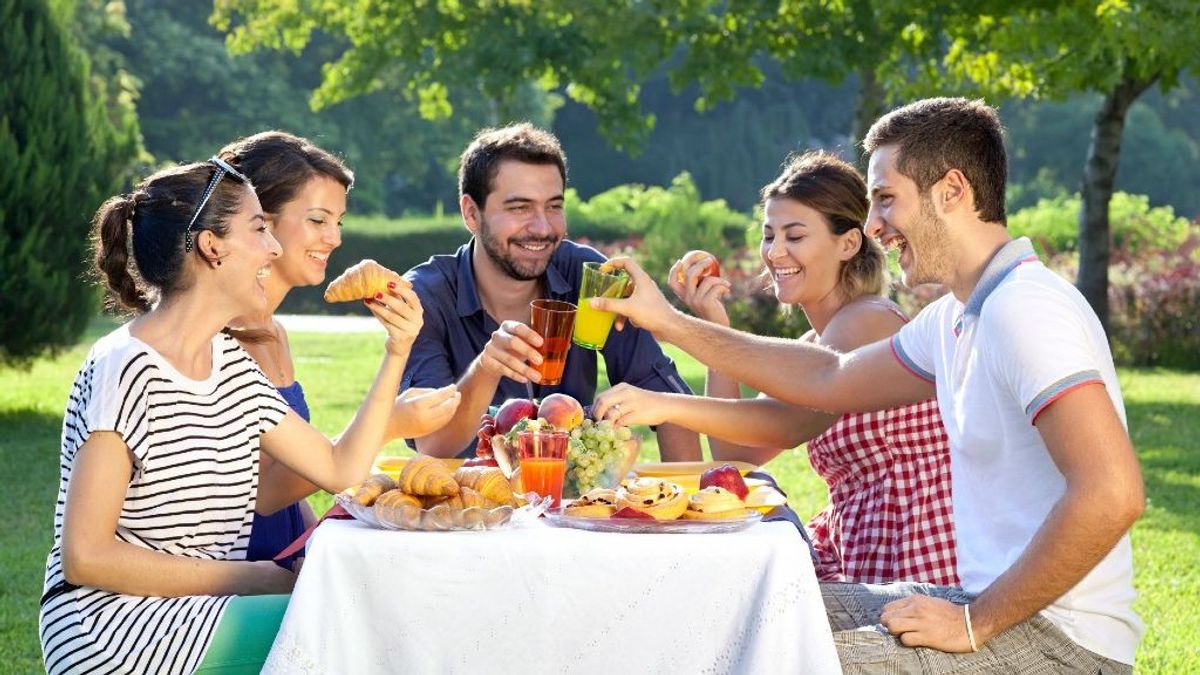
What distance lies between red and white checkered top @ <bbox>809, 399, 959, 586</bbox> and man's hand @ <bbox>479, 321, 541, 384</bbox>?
2.89 ft

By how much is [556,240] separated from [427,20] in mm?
12839

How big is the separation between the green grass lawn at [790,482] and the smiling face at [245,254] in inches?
110

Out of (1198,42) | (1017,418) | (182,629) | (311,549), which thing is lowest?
(182,629)

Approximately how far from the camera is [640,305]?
4176mm

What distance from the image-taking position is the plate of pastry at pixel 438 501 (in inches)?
122

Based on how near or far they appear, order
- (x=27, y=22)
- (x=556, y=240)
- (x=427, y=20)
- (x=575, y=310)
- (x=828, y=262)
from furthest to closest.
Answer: (x=427, y=20)
(x=27, y=22)
(x=556, y=240)
(x=828, y=262)
(x=575, y=310)

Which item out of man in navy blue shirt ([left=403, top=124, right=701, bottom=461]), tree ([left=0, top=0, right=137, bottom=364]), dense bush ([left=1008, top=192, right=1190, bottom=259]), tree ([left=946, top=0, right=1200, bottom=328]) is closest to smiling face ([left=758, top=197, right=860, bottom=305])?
man in navy blue shirt ([left=403, top=124, right=701, bottom=461])

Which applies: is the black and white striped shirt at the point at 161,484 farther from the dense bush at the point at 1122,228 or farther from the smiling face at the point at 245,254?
the dense bush at the point at 1122,228

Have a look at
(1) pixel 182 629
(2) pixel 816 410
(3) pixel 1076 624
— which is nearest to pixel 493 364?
(2) pixel 816 410

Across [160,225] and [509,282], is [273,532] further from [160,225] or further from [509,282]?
[509,282]

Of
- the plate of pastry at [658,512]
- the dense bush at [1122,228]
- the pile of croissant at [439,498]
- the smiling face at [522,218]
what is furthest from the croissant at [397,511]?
the dense bush at [1122,228]

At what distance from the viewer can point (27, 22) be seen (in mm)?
11531

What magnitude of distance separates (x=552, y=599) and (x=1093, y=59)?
11.1 metres

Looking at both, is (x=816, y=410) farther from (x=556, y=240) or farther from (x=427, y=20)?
(x=427, y=20)
